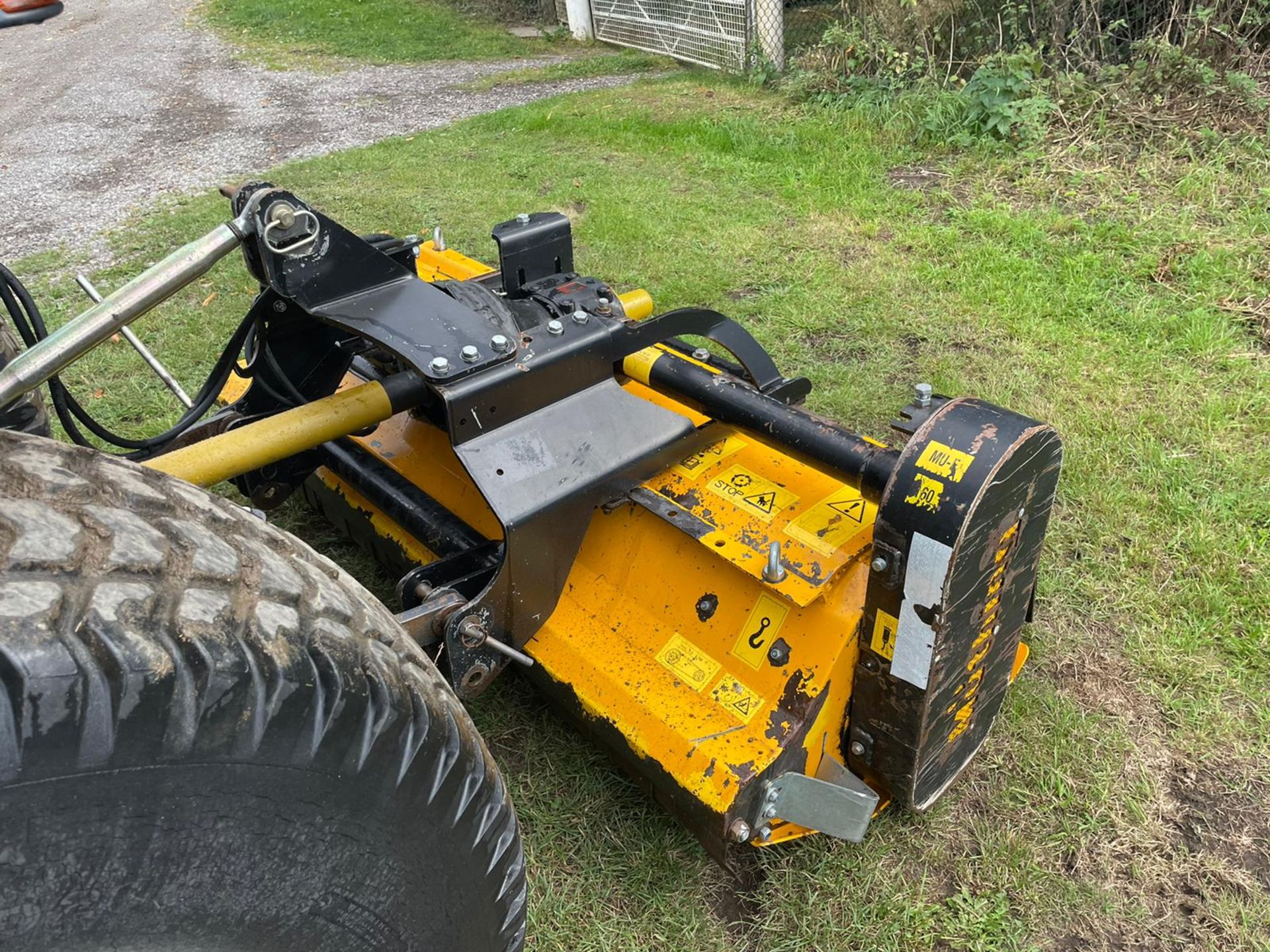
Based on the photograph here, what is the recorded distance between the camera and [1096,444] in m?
3.05

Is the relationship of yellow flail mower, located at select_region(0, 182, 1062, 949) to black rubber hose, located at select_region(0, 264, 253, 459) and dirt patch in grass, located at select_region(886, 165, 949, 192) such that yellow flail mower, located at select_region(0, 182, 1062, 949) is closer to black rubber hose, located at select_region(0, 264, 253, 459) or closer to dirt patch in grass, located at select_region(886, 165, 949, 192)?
black rubber hose, located at select_region(0, 264, 253, 459)

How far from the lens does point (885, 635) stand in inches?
65.1

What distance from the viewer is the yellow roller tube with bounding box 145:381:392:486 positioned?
1.71 m

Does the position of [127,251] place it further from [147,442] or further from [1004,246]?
[1004,246]

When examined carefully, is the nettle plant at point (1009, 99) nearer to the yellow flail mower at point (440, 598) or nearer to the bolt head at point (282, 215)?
the yellow flail mower at point (440, 598)

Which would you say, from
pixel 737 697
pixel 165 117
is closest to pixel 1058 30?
pixel 737 697

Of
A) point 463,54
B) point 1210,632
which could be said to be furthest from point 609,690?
point 463,54

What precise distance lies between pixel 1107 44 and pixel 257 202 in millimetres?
5379

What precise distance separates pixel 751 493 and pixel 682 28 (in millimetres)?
7270

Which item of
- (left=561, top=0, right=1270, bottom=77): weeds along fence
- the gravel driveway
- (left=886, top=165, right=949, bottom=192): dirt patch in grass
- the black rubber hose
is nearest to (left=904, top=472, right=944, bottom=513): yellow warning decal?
the black rubber hose

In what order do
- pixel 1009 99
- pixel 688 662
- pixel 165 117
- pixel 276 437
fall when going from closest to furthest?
pixel 276 437, pixel 688 662, pixel 1009 99, pixel 165 117

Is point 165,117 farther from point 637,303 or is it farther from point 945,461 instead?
point 945,461

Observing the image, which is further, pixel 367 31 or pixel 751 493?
pixel 367 31

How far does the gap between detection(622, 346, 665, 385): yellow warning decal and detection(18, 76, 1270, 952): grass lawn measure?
0.81 m
